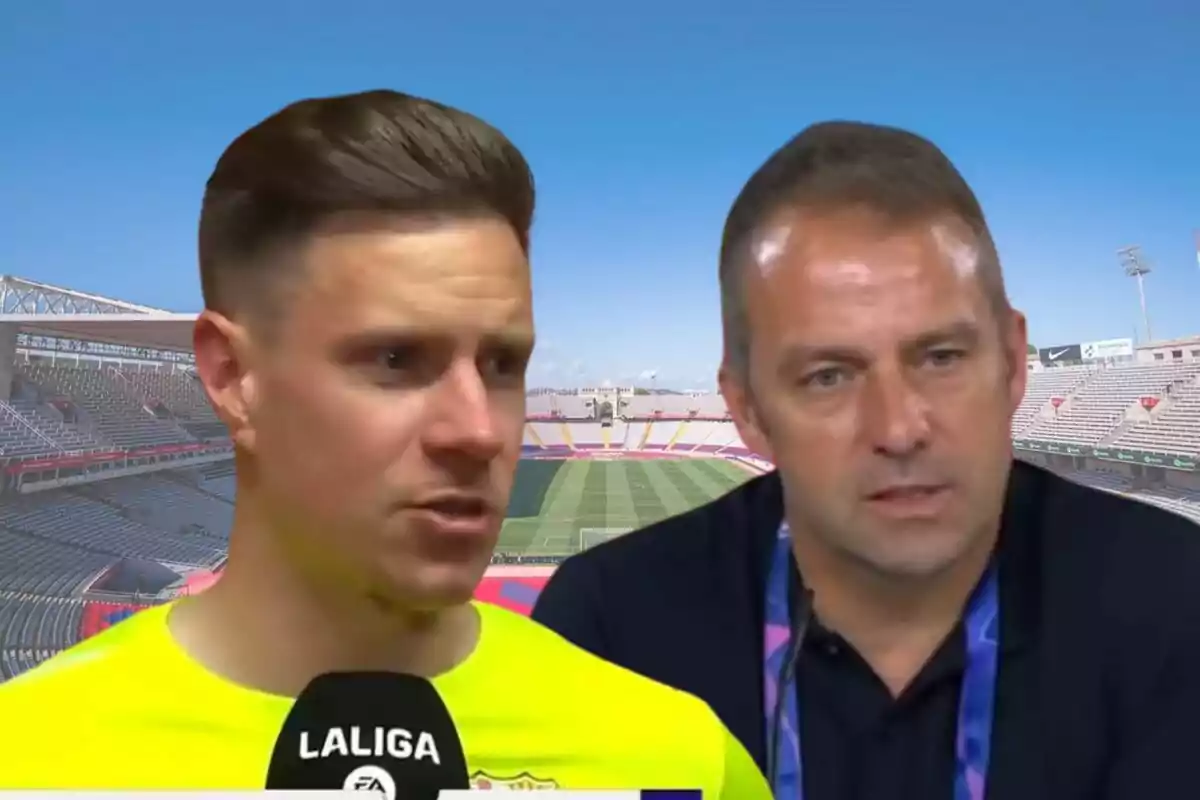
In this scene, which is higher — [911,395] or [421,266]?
[421,266]

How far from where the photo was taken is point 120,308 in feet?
8.03

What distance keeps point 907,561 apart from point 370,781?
0.66 meters

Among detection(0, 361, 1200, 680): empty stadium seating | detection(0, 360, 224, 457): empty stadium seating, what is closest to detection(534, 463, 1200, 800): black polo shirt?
detection(0, 361, 1200, 680): empty stadium seating

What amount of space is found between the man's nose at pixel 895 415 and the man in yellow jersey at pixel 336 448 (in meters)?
0.45

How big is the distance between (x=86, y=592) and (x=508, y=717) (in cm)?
333

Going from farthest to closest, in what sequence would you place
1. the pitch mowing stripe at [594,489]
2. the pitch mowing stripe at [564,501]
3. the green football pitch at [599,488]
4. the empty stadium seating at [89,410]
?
the pitch mowing stripe at [594,489], the green football pitch at [599,488], the pitch mowing stripe at [564,501], the empty stadium seating at [89,410]

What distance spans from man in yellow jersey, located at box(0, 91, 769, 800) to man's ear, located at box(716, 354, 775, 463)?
0.39m

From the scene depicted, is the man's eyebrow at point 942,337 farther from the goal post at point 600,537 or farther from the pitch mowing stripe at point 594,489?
the pitch mowing stripe at point 594,489

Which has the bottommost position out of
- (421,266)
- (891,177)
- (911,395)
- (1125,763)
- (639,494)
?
(639,494)

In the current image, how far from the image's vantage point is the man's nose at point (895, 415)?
913 millimetres

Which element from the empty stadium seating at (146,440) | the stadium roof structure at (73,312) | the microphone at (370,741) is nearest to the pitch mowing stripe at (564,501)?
the empty stadium seating at (146,440)

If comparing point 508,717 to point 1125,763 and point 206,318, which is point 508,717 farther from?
point 1125,763

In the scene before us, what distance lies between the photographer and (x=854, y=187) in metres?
0.96

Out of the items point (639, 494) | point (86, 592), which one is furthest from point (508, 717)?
point (639, 494)
